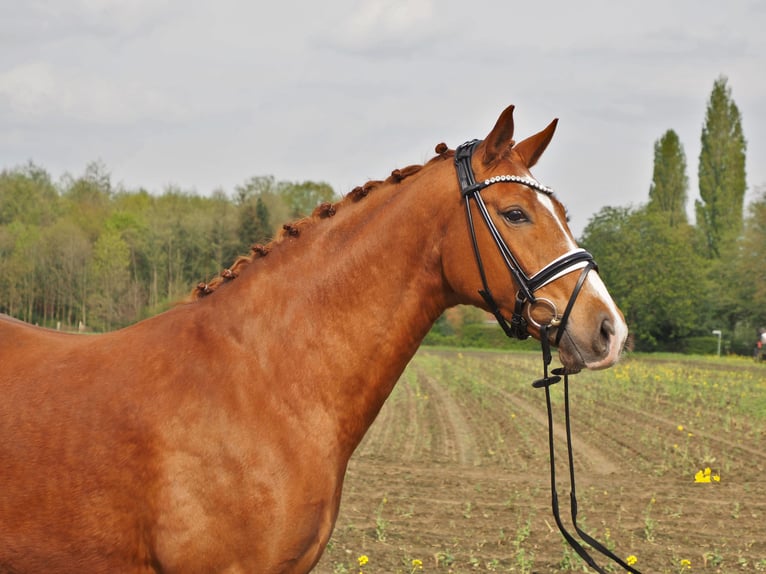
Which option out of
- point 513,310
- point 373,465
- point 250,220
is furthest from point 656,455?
point 250,220

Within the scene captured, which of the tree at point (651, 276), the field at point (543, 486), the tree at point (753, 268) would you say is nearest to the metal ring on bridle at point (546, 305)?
the field at point (543, 486)

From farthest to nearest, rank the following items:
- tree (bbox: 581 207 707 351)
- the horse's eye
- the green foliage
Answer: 1. tree (bbox: 581 207 707 351)
2. the green foliage
3. the horse's eye

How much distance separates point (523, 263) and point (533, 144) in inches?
22.5

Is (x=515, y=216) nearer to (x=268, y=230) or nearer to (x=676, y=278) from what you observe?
(x=268, y=230)

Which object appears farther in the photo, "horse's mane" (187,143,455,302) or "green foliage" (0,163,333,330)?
"green foliage" (0,163,333,330)

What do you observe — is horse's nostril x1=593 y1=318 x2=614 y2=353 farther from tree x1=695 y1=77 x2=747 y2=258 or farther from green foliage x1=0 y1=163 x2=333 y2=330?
tree x1=695 y1=77 x2=747 y2=258

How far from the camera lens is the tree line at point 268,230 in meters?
41.5

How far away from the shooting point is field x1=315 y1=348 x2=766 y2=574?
7.60 m

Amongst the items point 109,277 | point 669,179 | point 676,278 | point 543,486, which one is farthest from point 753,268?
point 543,486

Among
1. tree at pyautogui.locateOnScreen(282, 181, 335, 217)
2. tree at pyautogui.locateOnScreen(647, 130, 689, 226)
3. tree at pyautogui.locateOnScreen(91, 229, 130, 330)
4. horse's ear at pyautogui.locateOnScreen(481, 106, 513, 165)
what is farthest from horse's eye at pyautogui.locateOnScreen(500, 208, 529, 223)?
tree at pyautogui.locateOnScreen(647, 130, 689, 226)

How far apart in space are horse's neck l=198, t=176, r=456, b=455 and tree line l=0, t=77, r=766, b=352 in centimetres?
2543

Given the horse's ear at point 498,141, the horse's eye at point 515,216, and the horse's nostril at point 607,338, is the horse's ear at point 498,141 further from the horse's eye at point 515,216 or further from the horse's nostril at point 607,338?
the horse's nostril at point 607,338

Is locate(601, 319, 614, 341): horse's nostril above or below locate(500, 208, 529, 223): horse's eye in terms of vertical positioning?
below

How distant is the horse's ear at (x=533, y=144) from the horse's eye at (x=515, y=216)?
322mm
